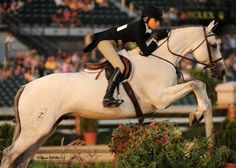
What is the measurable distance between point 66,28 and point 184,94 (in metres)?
21.2

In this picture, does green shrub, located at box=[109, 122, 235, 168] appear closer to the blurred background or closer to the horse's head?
the horse's head

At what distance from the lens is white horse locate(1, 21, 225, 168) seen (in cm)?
1091

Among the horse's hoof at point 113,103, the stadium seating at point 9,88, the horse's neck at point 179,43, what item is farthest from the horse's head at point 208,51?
the stadium seating at point 9,88

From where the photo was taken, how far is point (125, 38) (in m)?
11.3

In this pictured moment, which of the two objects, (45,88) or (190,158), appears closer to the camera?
(190,158)

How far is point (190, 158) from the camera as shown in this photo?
380 inches

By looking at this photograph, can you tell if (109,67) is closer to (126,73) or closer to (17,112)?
(126,73)

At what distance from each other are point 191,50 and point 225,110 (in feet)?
37.5

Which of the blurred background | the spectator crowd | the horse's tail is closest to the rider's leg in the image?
the horse's tail

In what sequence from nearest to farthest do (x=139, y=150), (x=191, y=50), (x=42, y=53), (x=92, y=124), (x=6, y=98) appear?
(x=139, y=150) → (x=191, y=50) → (x=92, y=124) → (x=6, y=98) → (x=42, y=53)

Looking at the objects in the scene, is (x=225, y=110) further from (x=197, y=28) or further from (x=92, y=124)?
(x=197, y=28)

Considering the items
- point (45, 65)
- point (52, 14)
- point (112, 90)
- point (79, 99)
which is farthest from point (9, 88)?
point (112, 90)

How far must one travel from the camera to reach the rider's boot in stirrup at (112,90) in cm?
1074

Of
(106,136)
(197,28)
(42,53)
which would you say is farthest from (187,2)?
(197,28)
